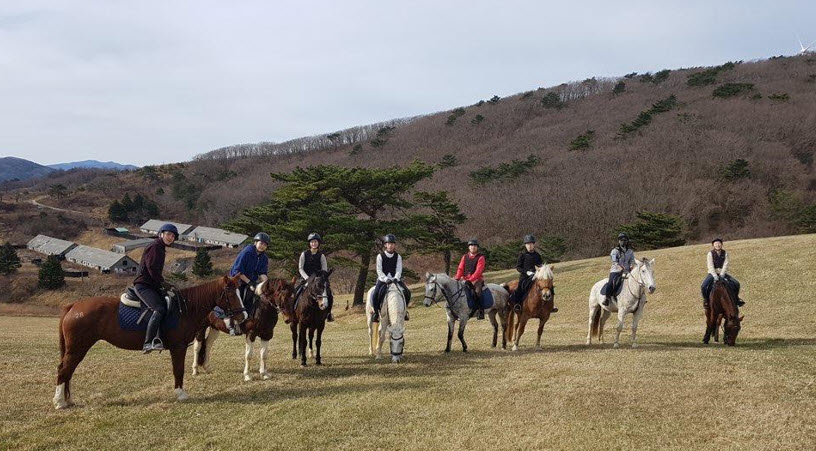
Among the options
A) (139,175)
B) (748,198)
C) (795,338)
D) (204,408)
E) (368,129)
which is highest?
(368,129)

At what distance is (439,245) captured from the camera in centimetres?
3472

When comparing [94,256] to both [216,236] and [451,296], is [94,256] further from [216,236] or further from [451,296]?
[451,296]

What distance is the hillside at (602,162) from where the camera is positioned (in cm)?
5947

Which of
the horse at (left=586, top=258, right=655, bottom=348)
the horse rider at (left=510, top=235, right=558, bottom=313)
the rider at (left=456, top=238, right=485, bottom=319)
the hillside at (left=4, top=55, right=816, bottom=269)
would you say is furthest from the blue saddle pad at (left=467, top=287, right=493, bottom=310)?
the hillside at (left=4, top=55, right=816, bottom=269)

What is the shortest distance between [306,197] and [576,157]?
6572cm

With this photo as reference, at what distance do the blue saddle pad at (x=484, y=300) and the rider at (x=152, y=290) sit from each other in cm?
741

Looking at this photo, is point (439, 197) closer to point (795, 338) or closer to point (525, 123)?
point (795, 338)

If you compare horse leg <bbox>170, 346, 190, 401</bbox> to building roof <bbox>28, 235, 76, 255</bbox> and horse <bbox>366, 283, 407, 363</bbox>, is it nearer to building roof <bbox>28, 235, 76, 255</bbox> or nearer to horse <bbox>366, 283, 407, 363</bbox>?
horse <bbox>366, 283, 407, 363</bbox>

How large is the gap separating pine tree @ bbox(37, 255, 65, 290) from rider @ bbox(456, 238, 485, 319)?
60.0m

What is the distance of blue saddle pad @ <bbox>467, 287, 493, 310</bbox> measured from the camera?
42.6ft

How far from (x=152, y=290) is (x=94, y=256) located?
2901 inches

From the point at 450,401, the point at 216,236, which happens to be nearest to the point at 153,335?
the point at 450,401

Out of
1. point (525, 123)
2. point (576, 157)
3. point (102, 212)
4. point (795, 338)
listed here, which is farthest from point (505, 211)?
point (102, 212)

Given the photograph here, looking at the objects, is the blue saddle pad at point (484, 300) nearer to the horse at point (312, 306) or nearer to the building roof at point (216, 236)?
the horse at point (312, 306)
